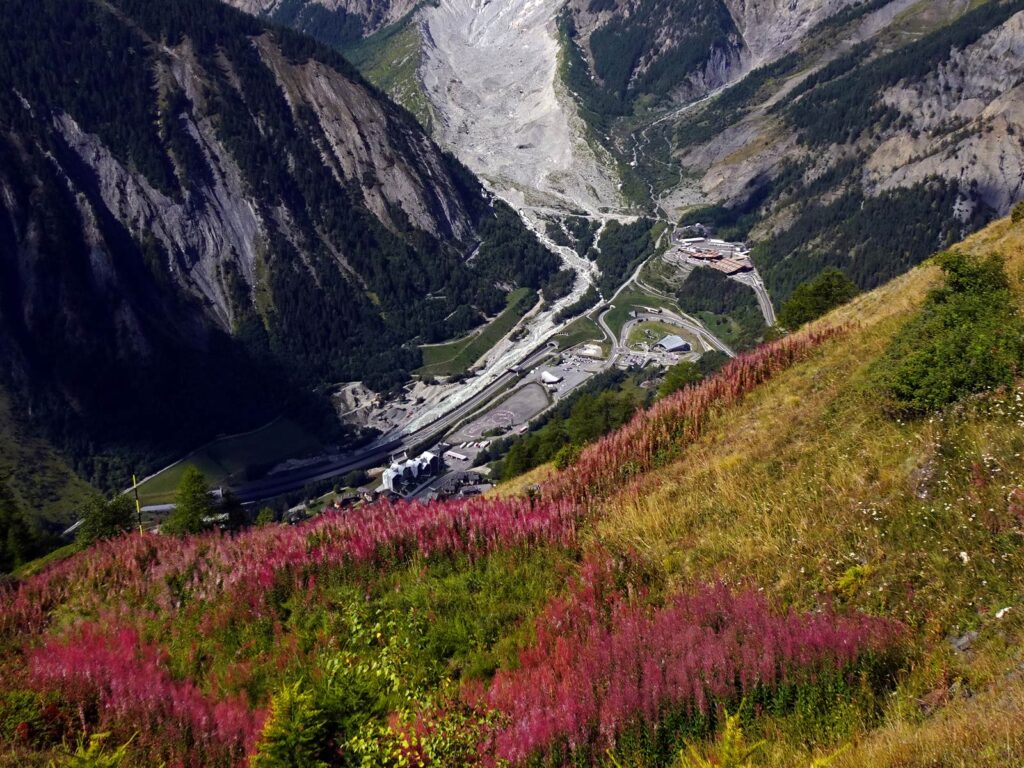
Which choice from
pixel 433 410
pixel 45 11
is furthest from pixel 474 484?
pixel 45 11

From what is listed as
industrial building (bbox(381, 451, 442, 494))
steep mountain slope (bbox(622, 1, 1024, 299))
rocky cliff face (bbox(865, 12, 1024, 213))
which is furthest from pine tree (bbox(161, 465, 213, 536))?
rocky cliff face (bbox(865, 12, 1024, 213))

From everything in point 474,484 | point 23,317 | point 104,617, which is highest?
point 23,317

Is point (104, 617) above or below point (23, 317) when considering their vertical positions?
below

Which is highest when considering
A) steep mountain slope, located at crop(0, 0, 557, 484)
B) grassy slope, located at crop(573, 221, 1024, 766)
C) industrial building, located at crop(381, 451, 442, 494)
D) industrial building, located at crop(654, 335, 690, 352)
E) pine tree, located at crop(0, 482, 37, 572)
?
steep mountain slope, located at crop(0, 0, 557, 484)

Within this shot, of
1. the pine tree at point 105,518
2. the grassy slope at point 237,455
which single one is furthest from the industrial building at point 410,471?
the pine tree at point 105,518

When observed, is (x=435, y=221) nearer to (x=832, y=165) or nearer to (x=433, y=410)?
(x=433, y=410)

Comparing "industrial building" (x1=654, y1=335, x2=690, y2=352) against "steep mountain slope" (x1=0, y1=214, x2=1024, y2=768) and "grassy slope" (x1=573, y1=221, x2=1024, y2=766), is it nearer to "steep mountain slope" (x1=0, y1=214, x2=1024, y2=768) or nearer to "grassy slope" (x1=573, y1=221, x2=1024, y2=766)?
"steep mountain slope" (x1=0, y1=214, x2=1024, y2=768)
